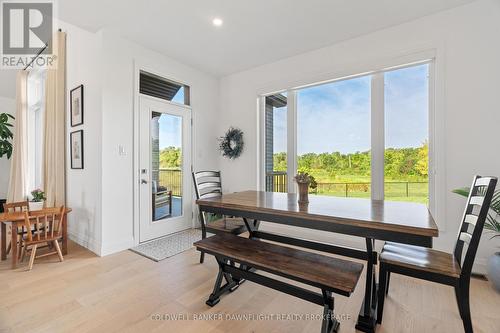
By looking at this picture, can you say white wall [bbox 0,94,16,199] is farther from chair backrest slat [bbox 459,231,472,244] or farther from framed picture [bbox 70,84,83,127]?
chair backrest slat [bbox 459,231,472,244]

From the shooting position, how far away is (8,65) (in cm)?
431

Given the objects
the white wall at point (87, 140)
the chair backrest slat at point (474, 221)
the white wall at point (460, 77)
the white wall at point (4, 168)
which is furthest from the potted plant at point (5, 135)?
the chair backrest slat at point (474, 221)

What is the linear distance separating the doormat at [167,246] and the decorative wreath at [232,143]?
4.83 feet

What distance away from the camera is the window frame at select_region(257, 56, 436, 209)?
102 inches

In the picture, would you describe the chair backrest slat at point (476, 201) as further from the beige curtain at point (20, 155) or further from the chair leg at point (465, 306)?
the beige curtain at point (20, 155)

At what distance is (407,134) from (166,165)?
3380mm

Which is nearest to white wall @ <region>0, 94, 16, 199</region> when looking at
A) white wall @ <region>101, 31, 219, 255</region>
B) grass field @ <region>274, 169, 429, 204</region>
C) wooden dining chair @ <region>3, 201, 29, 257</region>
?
wooden dining chair @ <region>3, 201, 29, 257</region>

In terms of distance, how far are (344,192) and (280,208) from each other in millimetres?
1934

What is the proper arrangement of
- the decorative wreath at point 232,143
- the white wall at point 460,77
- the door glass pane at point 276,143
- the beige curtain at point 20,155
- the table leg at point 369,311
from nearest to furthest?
the table leg at point 369,311 → the white wall at point 460,77 → the door glass pane at point 276,143 → the decorative wreath at point 232,143 → the beige curtain at point 20,155

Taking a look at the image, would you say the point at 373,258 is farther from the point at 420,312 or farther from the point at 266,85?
the point at 266,85

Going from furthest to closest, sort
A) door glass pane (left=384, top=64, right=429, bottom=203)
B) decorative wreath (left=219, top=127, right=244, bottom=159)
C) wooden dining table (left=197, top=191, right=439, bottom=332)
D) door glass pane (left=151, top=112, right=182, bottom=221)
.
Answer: decorative wreath (left=219, top=127, right=244, bottom=159) < door glass pane (left=151, top=112, right=182, bottom=221) < door glass pane (left=384, top=64, right=429, bottom=203) < wooden dining table (left=197, top=191, right=439, bottom=332)

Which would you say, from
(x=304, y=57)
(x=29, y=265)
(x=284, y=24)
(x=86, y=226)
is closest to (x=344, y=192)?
(x=304, y=57)

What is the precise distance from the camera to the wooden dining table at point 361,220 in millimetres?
1255

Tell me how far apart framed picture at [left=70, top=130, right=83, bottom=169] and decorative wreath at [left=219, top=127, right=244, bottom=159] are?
2.10 meters
